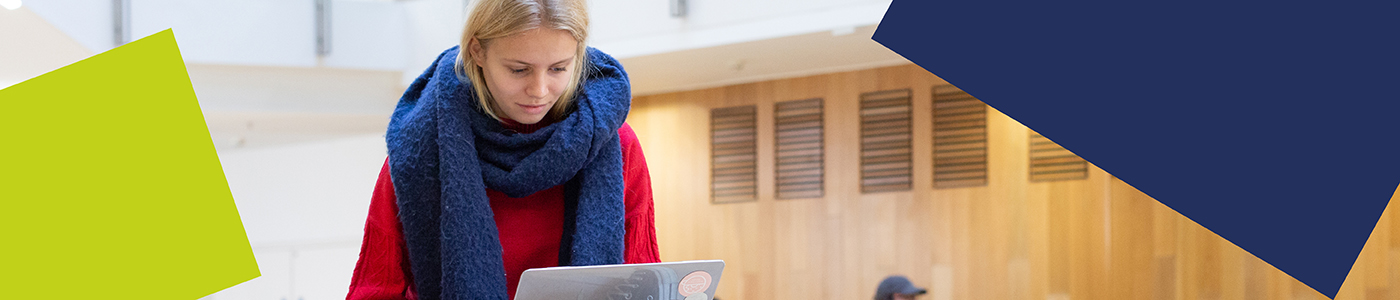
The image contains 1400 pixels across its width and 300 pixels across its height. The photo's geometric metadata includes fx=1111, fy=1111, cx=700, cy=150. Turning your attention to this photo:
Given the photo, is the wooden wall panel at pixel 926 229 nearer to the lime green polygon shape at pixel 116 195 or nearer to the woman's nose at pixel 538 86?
the lime green polygon shape at pixel 116 195

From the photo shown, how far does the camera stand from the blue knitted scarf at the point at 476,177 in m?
1.49

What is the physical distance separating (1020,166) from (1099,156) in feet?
13.7

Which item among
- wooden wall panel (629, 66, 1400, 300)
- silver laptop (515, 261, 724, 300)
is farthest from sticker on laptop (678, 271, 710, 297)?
wooden wall panel (629, 66, 1400, 300)

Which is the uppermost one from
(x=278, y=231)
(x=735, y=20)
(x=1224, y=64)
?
(x=735, y=20)

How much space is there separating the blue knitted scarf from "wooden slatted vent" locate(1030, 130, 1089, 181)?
496 cm

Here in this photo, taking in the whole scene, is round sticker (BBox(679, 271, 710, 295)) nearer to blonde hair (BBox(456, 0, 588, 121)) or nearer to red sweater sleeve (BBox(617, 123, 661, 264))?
red sweater sleeve (BBox(617, 123, 661, 264))

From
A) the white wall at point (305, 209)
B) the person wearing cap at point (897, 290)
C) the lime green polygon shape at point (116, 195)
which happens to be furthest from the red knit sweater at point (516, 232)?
the white wall at point (305, 209)

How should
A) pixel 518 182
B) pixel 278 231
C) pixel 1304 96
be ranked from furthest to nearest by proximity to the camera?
pixel 278 231
pixel 1304 96
pixel 518 182

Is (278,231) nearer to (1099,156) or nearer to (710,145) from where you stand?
(710,145)

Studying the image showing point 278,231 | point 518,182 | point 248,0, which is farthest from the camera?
point 278,231

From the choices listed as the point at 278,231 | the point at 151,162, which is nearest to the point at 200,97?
the point at 278,231

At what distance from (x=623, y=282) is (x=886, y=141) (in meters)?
5.46

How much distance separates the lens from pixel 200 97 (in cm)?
760

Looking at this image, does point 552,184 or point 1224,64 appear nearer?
point 552,184
